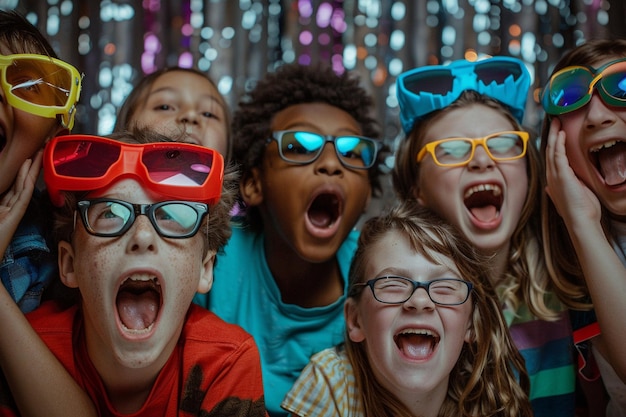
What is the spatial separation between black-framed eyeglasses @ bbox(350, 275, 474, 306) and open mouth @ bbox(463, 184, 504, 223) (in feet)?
1.05

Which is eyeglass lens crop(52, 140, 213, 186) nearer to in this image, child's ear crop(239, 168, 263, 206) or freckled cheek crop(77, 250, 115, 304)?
freckled cheek crop(77, 250, 115, 304)

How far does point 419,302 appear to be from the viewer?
138 cm

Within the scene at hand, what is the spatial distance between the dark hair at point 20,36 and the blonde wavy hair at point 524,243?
984 millimetres

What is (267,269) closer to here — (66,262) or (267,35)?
(66,262)

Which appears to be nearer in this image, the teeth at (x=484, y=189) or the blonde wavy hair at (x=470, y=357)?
the blonde wavy hair at (x=470, y=357)

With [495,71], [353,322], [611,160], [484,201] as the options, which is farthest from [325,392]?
[495,71]

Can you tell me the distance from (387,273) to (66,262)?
679 mm

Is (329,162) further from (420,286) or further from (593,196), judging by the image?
(593,196)

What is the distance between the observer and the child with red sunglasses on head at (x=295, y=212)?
1811 mm

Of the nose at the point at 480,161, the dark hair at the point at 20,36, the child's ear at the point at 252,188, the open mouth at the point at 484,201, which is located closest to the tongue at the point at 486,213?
the open mouth at the point at 484,201

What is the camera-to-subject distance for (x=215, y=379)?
4.51ft

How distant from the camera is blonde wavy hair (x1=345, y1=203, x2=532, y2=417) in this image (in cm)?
148

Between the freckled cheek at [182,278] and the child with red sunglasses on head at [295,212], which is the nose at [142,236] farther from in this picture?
the child with red sunglasses on head at [295,212]

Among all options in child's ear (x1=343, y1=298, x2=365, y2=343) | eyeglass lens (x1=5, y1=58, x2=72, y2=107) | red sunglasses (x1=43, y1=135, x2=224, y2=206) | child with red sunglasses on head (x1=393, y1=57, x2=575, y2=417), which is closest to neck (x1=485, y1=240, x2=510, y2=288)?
child with red sunglasses on head (x1=393, y1=57, x2=575, y2=417)
